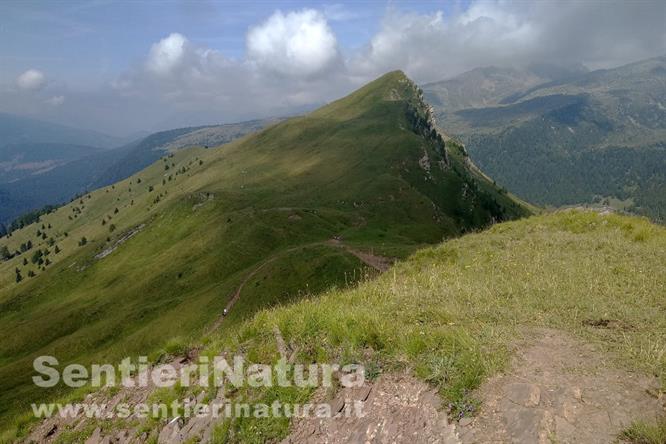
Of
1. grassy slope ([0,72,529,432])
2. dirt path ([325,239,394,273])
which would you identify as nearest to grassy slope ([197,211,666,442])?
grassy slope ([0,72,529,432])

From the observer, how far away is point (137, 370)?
53.6ft

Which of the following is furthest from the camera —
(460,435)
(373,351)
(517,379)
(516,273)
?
(516,273)

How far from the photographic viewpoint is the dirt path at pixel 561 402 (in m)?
7.27

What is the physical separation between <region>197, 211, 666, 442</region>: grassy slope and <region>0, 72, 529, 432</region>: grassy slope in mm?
7931

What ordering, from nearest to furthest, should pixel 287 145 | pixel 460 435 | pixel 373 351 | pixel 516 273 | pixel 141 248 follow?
pixel 460 435
pixel 373 351
pixel 516 273
pixel 141 248
pixel 287 145

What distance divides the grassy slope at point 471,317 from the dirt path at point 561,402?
37cm

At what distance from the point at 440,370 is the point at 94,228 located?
219093 mm

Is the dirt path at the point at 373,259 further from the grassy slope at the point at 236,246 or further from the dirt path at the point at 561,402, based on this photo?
the dirt path at the point at 561,402

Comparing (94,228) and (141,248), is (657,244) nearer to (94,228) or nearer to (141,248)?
(141,248)

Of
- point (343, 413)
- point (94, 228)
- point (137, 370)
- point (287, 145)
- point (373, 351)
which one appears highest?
point (287, 145)

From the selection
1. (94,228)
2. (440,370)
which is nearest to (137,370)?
(440,370)

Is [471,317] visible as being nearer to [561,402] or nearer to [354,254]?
[561,402]

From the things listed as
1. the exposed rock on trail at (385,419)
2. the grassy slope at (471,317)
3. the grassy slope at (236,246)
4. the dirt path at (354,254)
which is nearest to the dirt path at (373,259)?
the dirt path at (354,254)

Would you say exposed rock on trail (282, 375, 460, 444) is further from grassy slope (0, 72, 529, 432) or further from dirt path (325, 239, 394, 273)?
dirt path (325, 239, 394, 273)
